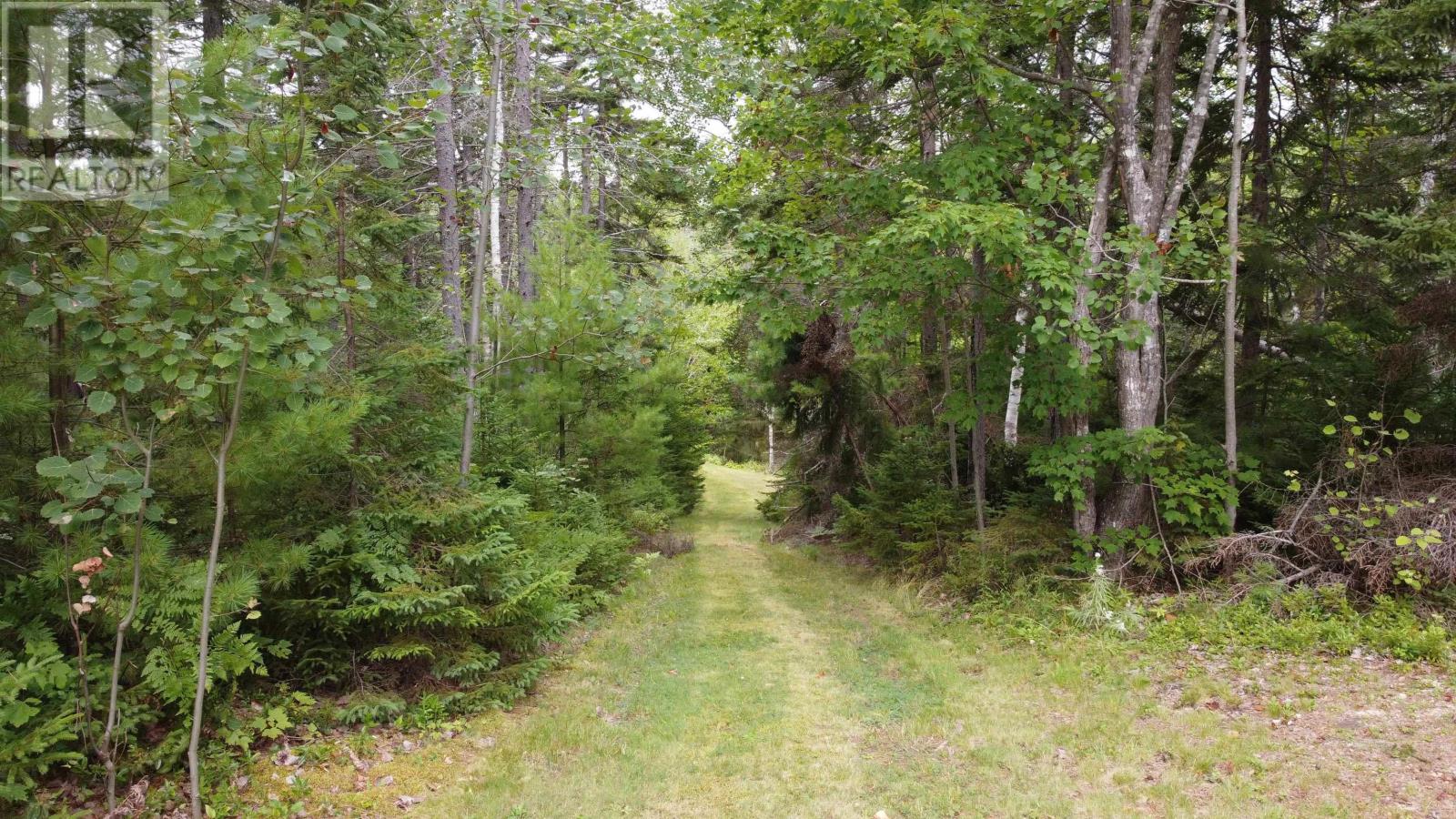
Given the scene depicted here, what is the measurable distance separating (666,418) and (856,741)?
298 inches

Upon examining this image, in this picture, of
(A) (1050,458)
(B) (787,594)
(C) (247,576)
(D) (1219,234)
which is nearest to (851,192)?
(A) (1050,458)

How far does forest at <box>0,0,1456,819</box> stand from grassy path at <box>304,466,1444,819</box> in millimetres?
47

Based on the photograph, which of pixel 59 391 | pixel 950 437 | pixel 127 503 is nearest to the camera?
pixel 127 503

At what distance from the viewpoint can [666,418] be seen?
12445 mm

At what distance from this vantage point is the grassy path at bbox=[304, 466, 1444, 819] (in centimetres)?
→ 452

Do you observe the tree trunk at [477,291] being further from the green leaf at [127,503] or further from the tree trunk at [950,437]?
the tree trunk at [950,437]

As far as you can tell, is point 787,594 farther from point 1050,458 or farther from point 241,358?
point 241,358

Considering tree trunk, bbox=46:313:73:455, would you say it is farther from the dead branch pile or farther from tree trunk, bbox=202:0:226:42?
the dead branch pile

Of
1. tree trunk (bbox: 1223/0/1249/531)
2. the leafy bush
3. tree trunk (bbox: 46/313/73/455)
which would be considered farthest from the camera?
the leafy bush

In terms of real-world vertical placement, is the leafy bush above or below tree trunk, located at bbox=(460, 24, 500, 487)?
below

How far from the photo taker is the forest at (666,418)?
372 cm

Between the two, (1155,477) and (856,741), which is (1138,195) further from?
(856,741)

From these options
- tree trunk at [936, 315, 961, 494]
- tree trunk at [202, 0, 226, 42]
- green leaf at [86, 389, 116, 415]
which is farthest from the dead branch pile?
tree trunk at [202, 0, 226, 42]

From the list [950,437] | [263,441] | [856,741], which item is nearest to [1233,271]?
[950,437]
